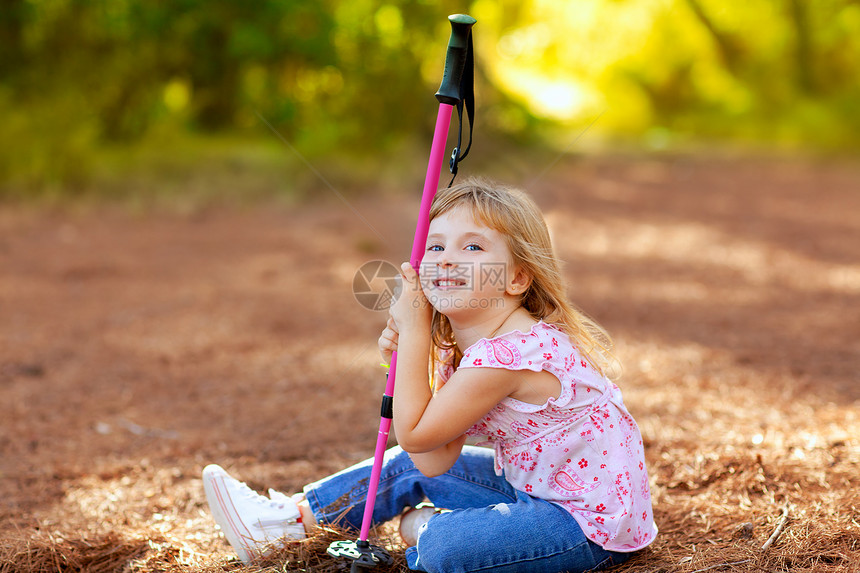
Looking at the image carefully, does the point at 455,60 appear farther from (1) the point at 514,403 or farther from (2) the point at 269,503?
(2) the point at 269,503


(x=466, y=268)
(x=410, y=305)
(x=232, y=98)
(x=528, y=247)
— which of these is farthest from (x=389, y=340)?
(x=232, y=98)

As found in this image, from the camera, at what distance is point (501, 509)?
213 cm

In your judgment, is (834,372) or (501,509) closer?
(501,509)

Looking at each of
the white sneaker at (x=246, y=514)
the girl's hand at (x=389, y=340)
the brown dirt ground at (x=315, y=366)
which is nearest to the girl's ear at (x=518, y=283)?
the girl's hand at (x=389, y=340)

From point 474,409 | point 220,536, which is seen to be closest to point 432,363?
point 474,409

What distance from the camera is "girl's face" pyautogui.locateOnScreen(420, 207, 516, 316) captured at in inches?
83.4

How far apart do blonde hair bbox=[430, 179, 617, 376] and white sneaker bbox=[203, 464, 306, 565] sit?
2.26 ft

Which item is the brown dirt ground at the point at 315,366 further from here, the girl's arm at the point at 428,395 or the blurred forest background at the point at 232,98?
the blurred forest background at the point at 232,98

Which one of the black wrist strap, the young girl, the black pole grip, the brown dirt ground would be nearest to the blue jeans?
the young girl

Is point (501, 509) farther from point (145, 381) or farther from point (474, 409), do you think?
point (145, 381)

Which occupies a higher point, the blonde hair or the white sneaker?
the blonde hair

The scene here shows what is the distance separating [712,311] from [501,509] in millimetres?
3712

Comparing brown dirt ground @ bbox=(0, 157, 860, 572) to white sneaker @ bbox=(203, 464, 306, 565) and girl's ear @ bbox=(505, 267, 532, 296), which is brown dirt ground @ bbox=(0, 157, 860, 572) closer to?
white sneaker @ bbox=(203, 464, 306, 565)

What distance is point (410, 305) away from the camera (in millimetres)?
2180
